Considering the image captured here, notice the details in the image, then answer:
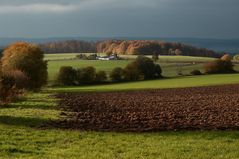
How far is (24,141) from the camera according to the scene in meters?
17.8

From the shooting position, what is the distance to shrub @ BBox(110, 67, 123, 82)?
360 ft

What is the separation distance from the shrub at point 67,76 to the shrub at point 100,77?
5634 mm

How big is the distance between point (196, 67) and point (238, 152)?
11335cm

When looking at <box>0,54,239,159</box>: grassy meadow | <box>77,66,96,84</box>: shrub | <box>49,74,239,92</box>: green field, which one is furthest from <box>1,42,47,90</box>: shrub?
<box>0,54,239,159</box>: grassy meadow

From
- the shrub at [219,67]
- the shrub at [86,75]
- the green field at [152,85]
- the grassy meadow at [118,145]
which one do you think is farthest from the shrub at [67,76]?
the grassy meadow at [118,145]

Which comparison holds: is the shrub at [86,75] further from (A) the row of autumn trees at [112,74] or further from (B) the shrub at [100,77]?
(B) the shrub at [100,77]

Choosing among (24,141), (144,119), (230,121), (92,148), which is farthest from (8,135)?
(230,121)

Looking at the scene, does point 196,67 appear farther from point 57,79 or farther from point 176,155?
point 176,155

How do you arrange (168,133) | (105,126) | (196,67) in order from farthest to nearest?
(196,67), (105,126), (168,133)

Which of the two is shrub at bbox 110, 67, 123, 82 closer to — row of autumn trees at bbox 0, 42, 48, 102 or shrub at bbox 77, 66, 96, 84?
shrub at bbox 77, 66, 96, 84

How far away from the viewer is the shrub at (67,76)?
102706mm

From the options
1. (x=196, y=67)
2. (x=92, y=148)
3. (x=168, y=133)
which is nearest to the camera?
(x=92, y=148)

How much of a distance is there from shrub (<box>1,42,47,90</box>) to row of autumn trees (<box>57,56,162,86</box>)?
21.8 metres

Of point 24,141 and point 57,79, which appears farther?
point 57,79
